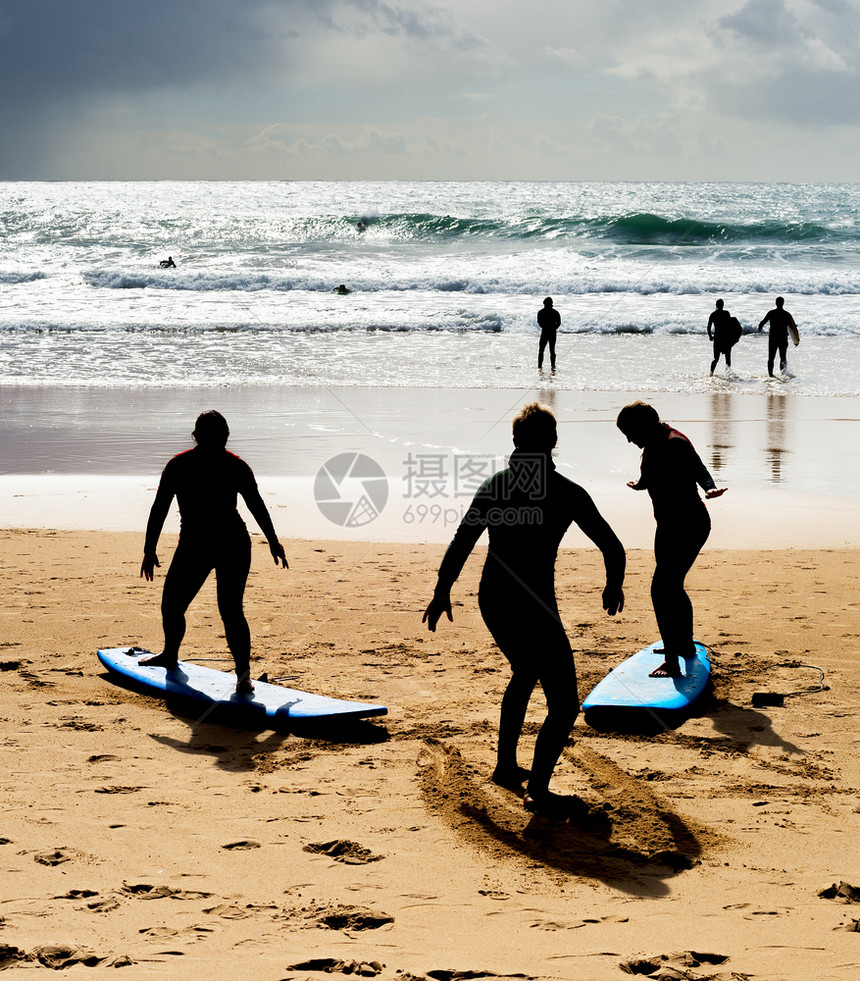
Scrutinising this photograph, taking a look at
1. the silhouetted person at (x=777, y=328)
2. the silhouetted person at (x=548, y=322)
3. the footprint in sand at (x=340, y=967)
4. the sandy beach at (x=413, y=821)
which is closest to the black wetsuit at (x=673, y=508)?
the sandy beach at (x=413, y=821)

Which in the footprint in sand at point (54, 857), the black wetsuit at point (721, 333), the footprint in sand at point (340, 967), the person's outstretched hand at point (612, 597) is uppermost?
the black wetsuit at point (721, 333)

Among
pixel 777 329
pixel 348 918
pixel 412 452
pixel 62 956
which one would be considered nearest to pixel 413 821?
pixel 348 918

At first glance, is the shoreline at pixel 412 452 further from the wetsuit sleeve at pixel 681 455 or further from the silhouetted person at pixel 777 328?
the wetsuit sleeve at pixel 681 455

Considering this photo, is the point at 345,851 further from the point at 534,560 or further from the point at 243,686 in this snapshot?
the point at 243,686

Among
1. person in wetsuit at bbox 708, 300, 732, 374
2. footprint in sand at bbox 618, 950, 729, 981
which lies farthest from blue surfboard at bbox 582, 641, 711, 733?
person in wetsuit at bbox 708, 300, 732, 374

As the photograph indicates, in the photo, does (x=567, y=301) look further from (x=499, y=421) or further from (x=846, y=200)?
(x=846, y=200)

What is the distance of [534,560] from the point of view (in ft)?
13.5

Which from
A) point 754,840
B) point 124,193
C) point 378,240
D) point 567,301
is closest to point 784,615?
point 754,840

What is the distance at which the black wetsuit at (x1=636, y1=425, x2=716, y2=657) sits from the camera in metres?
5.42

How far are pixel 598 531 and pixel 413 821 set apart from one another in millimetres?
1451

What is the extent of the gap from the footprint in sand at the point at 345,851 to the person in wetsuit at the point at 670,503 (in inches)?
97.3

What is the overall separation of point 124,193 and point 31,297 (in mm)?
59797

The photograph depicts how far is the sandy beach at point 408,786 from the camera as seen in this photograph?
3.15m

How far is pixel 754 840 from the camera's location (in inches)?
156
